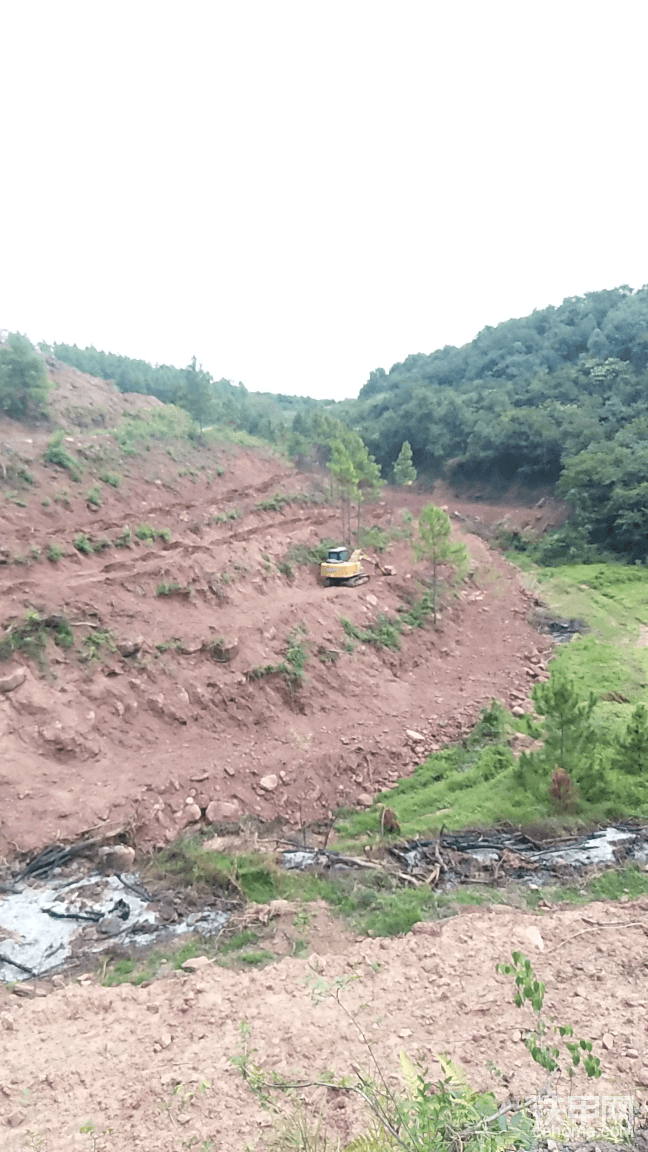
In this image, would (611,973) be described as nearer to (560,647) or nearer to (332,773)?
(332,773)

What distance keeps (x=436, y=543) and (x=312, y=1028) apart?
47.3ft

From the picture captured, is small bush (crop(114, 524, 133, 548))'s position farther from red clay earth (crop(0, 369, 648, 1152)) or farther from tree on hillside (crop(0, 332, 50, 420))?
tree on hillside (crop(0, 332, 50, 420))

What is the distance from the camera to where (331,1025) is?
5.60m

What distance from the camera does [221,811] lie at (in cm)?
1080

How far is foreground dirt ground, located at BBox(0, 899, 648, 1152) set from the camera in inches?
180

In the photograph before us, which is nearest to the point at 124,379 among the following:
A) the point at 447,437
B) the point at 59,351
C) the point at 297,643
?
the point at 59,351

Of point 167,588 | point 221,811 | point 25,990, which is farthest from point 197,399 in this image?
point 25,990

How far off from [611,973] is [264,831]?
619 cm

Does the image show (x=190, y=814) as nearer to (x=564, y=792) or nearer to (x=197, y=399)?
(x=564, y=792)

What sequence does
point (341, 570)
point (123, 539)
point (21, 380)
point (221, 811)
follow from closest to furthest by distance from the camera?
1. point (221, 811)
2. point (123, 539)
3. point (341, 570)
4. point (21, 380)

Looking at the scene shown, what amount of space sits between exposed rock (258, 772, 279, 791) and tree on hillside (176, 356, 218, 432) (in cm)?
3565

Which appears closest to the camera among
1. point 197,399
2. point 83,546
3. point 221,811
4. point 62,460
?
point 221,811

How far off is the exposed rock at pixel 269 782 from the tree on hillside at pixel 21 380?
24116 mm

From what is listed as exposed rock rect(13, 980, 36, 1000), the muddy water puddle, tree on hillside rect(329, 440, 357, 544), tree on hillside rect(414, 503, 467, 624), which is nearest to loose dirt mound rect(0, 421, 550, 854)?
the muddy water puddle
